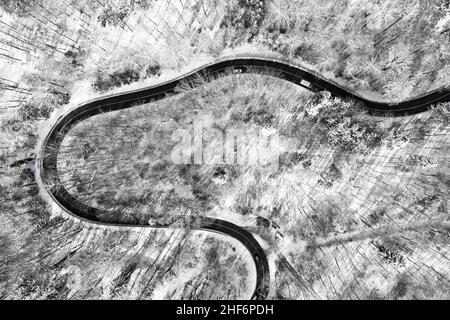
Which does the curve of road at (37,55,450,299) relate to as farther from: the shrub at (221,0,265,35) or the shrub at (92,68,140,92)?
the shrub at (221,0,265,35)

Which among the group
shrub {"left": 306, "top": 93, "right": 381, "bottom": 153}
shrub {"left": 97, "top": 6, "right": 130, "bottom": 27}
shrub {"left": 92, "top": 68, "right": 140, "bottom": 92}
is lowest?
shrub {"left": 92, "top": 68, "right": 140, "bottom": 92}

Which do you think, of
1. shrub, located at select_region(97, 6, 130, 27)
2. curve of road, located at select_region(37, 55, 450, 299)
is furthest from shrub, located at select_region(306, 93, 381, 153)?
shrub, located at select_region(97, 6, 130, 27)

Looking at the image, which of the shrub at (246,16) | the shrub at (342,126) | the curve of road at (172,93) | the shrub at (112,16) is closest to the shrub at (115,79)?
the curve of road at (172,93)

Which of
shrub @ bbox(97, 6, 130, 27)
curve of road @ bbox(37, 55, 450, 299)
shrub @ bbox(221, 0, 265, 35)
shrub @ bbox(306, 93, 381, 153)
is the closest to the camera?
shrub @ bbox(221, 0, 265, 35)

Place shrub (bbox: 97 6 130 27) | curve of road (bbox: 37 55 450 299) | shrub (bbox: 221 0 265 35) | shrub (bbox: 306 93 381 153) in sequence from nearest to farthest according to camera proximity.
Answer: shrub (bbox: 221 0 265 35), shrub (bbox: 97 6 130 27), shrub (bbox: 306 93 381 153), curve of road (bbox: 37 55 450 299)

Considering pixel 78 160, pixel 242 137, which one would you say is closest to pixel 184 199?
pixel 242 137

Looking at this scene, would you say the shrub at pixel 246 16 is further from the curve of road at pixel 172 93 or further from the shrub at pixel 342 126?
the shrub at pixel 342 126

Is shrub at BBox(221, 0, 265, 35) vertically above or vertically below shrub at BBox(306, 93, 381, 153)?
above

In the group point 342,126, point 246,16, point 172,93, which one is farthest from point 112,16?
point 342,126

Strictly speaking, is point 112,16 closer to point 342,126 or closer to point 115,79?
point 115,79
